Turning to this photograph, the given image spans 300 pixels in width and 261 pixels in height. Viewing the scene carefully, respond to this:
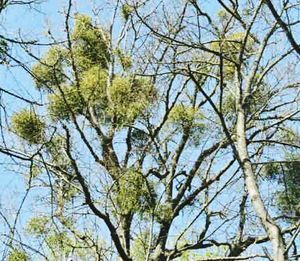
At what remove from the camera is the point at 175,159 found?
25.3ft

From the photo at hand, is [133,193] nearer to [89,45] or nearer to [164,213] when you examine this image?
[164,213]

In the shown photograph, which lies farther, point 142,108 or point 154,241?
point 142,108

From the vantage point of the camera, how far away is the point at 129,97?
769 centimetres

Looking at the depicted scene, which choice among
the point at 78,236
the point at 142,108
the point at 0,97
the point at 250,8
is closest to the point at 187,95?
the point at 142,108

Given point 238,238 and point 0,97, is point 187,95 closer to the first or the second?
point 238,238

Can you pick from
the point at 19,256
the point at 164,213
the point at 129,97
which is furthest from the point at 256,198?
the point at 129,97

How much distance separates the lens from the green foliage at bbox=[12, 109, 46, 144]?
6758 mm

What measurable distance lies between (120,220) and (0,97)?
3.57 m

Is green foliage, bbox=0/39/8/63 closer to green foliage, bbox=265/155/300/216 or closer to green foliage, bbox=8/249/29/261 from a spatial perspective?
green foliage, bbox=8/249/29/261

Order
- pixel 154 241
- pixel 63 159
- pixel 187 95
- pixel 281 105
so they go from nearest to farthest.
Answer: pixel 281 105, pixel 154 241, pixel 63 159, pixel 187 95

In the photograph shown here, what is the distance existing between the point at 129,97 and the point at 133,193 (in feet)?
5.38

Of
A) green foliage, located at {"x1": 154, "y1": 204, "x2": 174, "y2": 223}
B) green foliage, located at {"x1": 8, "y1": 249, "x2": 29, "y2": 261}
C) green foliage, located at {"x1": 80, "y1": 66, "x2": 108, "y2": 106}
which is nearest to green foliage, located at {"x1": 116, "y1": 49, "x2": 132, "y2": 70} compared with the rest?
green foliage, located at {"x1": 80, "y1": 66, "x2": 108, "y2": 106}

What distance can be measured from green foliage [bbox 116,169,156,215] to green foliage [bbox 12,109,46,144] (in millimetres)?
972

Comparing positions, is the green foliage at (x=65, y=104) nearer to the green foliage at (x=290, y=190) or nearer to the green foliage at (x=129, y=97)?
the green foliage at (x=129, y=97)
